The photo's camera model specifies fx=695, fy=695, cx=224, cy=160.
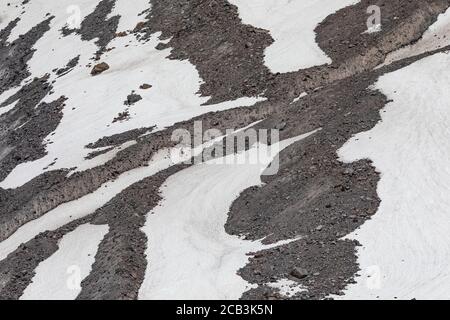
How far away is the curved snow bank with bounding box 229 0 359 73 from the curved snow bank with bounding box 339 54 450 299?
1083cm

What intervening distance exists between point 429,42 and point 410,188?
22.2 m

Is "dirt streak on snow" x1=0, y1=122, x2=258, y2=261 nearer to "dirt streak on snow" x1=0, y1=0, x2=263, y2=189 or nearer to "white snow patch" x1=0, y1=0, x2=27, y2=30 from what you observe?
"dirt streak on snow" x1=0, y1=0, x2=263, y2=189

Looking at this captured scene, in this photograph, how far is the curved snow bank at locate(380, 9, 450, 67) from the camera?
50.8 metres

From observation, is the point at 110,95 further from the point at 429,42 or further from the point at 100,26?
the point at 429,42

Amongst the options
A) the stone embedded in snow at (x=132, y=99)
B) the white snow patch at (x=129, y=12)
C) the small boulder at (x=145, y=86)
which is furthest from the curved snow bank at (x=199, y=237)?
the white snow patch at (x=129, y=12)

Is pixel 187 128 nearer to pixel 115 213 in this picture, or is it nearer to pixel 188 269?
pixel 115 213

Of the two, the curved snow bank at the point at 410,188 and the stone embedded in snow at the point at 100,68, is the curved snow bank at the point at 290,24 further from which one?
the stone embedded in snow at the point at 100,68

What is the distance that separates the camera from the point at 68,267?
33469 mm

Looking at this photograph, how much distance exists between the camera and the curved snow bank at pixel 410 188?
26.6 m

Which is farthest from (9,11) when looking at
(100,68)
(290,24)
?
(290,24)
